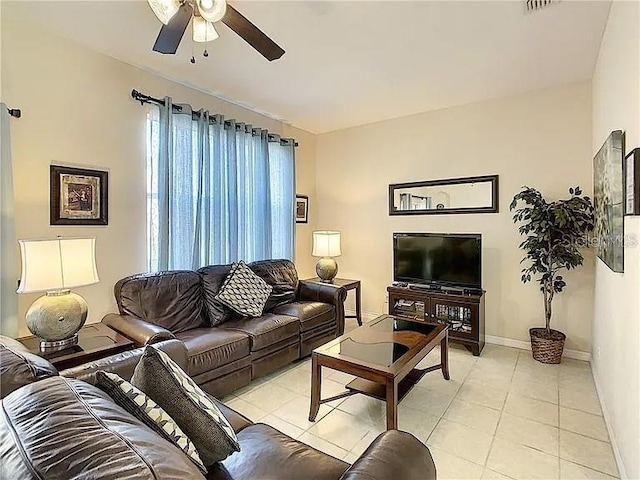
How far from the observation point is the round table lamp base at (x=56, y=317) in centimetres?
200

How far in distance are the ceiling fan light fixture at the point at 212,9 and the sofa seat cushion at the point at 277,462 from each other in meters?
2.11

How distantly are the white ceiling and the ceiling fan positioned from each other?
0.33 m

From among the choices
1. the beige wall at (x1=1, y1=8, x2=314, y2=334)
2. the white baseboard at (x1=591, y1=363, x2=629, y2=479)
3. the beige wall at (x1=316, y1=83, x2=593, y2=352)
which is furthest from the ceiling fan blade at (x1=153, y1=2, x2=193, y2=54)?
the white baseboard at (x1=591, y1=363, x2=629, y2=479)

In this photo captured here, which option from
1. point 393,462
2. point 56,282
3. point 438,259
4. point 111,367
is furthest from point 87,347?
point 438,259

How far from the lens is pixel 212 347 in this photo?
8.32 ft

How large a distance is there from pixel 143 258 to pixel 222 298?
82 cm

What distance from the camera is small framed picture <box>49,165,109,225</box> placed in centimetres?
265

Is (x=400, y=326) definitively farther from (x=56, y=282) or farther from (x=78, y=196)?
(x=78, y=196)

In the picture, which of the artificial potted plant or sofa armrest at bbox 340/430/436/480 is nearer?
sofa armrest at bbox 340/430/436/480

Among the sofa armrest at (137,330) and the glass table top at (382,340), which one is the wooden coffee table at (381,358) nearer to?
the glass table top at (382,340)

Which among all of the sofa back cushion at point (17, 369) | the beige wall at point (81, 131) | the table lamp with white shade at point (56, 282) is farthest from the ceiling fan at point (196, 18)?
the sofa back cushion at point (17, 369)

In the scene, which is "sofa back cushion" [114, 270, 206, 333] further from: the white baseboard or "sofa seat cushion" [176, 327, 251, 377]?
the white baseboard

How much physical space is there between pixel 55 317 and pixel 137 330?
0.48 metres

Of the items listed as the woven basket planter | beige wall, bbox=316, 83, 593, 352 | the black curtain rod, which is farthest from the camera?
beige wall, bbox=316, 83, 593, 352
